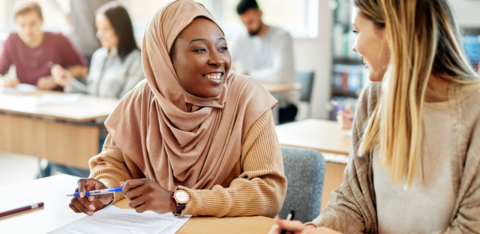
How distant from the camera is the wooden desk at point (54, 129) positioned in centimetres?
255

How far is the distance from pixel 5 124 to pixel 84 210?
218 cm

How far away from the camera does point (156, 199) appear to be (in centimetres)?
103

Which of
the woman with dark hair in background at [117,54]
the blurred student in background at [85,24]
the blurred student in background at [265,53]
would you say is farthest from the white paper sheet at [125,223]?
the blurred student in background at [85,24]

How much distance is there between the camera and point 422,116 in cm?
88

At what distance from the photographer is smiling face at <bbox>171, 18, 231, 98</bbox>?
1264mm

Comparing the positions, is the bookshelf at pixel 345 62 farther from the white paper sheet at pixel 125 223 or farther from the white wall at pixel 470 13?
the white paper sheet at pixel 125 223

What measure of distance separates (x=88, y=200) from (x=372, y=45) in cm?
80

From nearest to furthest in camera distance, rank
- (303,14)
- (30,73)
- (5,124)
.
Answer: (5,124) < (30,73) < (303,14)

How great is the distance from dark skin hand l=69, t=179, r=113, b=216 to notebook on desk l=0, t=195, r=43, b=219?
111 millimetres

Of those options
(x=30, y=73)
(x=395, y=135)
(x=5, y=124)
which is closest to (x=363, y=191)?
(x=395, y=135)

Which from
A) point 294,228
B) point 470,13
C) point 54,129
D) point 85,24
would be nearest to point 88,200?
point 294,228

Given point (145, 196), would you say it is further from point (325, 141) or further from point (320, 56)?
point (320, 56)

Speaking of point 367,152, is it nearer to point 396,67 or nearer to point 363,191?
point 363,191

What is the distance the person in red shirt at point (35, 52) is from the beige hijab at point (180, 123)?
272cm
